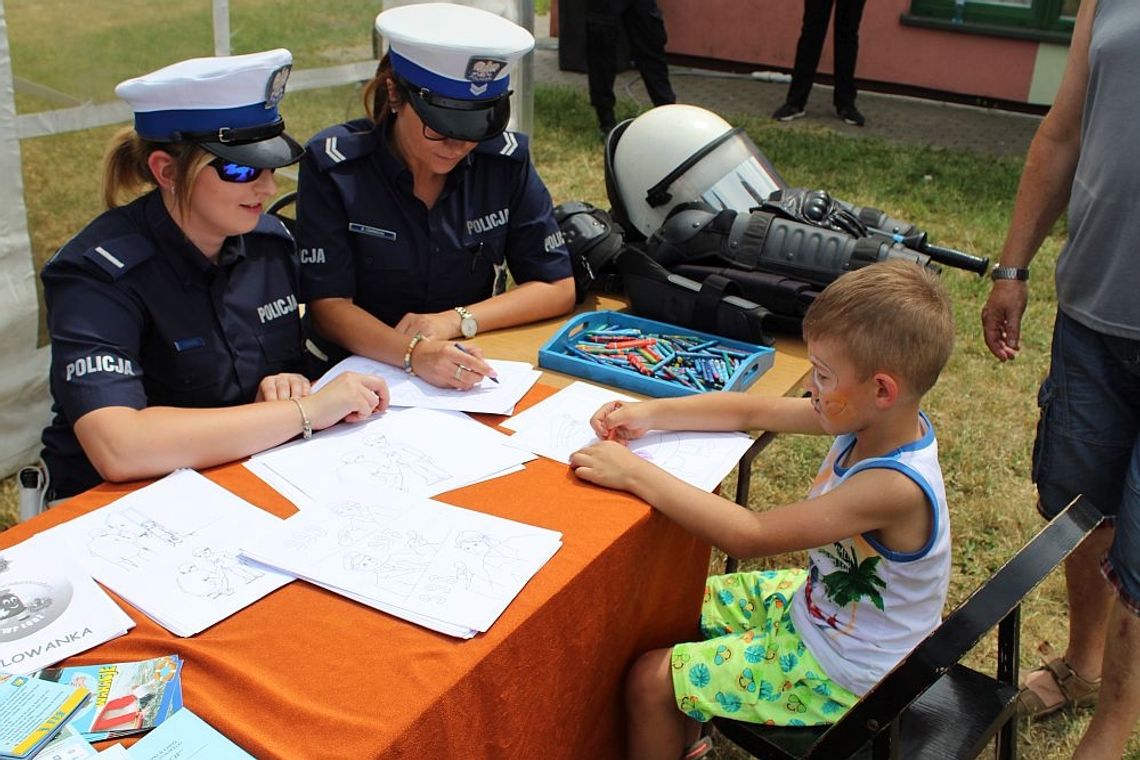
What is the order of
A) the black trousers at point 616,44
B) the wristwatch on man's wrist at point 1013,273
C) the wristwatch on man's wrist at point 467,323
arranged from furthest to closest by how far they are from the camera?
1. the black trousers at point 616,44
2. the wristwatch on man's wrist at point 467,323
3. the wristwatch on man's wrist at point 1013,273

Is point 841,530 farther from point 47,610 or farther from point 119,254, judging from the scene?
point 119,254

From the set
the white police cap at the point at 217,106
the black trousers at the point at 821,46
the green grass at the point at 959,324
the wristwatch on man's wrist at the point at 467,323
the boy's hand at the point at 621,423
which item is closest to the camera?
the white police cap at the point at 217,106

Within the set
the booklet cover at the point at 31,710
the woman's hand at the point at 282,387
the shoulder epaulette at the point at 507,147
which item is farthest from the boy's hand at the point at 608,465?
the shoulder epaulette at the point at 507,147

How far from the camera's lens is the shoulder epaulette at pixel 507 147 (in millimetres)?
2377

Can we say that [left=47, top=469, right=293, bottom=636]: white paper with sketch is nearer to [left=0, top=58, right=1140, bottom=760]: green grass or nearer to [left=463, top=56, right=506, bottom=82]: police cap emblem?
[left=463, top=56, right=506, bottom=82]: police cap emblem

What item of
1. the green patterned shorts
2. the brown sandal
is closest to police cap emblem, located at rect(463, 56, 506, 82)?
the green patterned shorts

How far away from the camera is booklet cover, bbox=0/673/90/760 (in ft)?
3.57

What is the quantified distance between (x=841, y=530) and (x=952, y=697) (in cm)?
42

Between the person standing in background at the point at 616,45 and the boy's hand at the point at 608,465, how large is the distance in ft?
17.7

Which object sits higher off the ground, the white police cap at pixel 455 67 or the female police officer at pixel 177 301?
the white police cap at pixel 455 67

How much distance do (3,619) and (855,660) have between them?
1.26 m

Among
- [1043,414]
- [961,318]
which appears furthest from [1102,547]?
[961,318]

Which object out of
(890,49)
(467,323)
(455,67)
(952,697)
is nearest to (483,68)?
(455,67)

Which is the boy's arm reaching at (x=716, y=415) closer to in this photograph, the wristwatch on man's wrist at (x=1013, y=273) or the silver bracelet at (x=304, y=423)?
the silver bracelet at (x=304, y=423)
